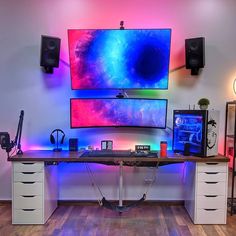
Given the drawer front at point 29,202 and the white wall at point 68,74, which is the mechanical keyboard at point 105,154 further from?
the drawer front at point 29,202

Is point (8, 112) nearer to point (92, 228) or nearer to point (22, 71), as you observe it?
point (22, 71)

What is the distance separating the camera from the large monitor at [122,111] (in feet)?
11.7

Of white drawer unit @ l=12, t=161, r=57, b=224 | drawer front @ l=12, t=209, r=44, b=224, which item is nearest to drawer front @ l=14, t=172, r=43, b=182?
white drawer unit @ l=12, t=161, r=57, b=224

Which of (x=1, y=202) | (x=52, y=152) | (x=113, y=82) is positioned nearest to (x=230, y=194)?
(x=113, y=82)

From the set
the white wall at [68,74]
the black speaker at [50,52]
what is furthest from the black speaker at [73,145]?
the black speaker at [50,52]

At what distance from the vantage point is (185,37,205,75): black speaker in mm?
3406

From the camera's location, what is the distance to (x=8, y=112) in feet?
12.2

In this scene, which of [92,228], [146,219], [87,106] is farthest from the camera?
[87,106]

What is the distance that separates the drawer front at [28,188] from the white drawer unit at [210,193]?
5.62ft

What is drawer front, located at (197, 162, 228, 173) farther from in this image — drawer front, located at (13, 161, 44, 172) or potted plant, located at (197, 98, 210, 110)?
drawer front, located at (13, 161, 44, 172)

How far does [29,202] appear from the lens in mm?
3123

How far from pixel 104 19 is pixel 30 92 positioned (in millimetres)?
1328

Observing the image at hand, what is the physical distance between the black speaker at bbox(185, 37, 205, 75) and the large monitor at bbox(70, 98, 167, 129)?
55 centimetres

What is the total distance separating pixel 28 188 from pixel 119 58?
1.80 meters
